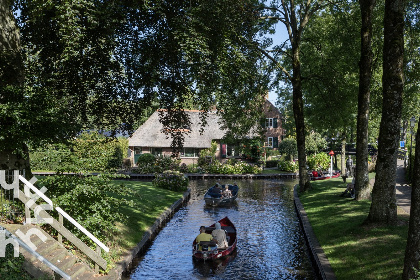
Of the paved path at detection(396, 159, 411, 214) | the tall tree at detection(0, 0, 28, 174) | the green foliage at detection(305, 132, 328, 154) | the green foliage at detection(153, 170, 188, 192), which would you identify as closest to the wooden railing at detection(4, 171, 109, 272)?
the tall tree at detection(0, 0, 28, 174)

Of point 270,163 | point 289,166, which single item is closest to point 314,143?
point 270,163

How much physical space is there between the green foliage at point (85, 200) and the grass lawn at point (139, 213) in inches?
37.2

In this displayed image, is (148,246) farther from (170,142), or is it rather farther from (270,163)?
(170,142)

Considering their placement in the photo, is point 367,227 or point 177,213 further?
point 177,213

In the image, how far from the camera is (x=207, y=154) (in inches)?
2024

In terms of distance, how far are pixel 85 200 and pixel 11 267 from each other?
3.65m

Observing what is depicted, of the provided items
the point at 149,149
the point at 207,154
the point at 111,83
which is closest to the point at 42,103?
the point at 111,83

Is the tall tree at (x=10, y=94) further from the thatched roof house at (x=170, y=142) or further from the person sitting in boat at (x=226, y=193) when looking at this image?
the thatched roof house at (x=170, y=142)

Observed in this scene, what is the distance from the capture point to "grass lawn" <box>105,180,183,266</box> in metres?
14.4

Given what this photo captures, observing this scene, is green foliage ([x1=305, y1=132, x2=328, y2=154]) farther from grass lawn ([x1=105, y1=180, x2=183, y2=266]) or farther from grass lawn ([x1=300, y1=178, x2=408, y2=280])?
grass lawn ([x1=300, y1=178, x2=408, y2=280])

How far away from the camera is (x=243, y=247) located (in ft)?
56.4

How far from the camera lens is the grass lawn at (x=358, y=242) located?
35.5 feet

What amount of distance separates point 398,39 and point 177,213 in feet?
53.5

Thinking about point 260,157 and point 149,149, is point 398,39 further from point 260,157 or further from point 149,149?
point 149,149
